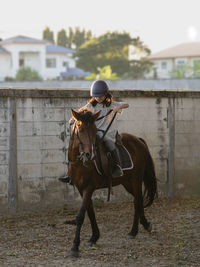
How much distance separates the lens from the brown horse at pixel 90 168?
24.4 ft

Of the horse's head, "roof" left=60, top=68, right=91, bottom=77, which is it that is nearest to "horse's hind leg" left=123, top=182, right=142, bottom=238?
the horse's head

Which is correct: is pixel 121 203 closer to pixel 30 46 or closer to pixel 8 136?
pixel 8 136

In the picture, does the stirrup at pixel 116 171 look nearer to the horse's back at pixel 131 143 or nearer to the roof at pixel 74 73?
the horse's back at pixel 131 143

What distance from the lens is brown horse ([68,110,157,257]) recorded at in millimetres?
7449

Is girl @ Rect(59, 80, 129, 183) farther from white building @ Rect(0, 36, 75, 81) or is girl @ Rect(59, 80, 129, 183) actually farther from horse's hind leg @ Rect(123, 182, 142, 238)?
white building @ Rect(0, 36, 75, 81)

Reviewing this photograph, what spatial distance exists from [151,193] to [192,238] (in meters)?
1.13

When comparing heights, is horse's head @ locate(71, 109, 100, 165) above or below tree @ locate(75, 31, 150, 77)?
below

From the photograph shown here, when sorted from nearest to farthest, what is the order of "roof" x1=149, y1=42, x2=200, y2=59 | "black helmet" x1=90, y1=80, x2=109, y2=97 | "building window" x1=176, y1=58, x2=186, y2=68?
"black helmet" x1=90, y1=80, x2=109, y2=97, "roof" x1=149, y1=42, x2=200, y2=59, "building window" x1=176, y1=58, x2=186, y2=68

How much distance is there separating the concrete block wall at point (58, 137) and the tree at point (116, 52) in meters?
71.8

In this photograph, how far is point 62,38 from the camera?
131250 millimetres

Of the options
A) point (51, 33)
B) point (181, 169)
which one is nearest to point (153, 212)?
point (181, 169)

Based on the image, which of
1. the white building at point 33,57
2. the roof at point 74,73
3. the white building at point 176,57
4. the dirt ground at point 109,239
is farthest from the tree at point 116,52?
the dirt ground at point 109,239

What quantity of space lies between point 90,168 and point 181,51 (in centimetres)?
9773

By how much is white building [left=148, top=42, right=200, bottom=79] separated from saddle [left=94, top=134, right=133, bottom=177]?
90.9 metres
